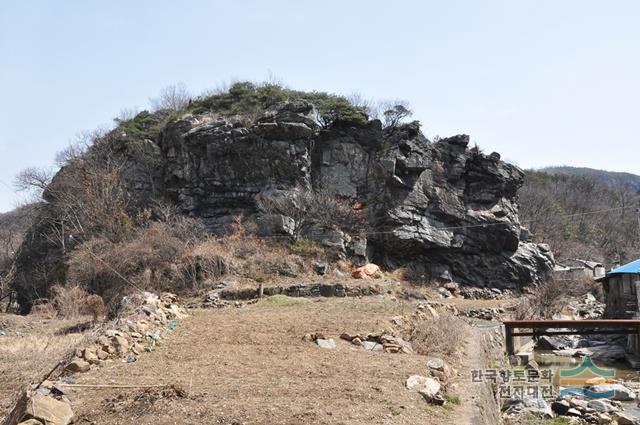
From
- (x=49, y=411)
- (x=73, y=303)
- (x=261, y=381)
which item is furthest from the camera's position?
(x=73, y=303)

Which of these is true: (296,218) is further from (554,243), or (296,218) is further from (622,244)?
(622,244)

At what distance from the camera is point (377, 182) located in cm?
3083

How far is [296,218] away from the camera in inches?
1066

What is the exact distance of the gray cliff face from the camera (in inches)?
1171

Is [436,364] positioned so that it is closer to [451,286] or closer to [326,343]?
[326,343]

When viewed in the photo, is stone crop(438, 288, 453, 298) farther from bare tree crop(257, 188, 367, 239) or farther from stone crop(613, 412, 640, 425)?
stone crop(613, 412, 640, 425)

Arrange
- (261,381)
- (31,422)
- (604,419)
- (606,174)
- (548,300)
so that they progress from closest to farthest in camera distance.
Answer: (31,422)
(261,381)
(604,419)
(548,300)
(606,174)

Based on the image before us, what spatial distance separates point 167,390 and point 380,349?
14.6ft

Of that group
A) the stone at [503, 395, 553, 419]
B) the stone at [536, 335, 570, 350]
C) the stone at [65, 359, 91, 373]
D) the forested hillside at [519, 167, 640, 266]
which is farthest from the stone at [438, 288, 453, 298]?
the stone at [65, 359, 91, 373]

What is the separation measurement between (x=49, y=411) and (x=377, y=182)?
85.7 feet

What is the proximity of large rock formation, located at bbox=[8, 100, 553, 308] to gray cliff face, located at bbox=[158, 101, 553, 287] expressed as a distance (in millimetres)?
59

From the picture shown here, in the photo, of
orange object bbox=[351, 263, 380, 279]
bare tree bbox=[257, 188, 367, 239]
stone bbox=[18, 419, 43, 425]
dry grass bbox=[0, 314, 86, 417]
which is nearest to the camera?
stone bbox=[18, 419, 43, 425]

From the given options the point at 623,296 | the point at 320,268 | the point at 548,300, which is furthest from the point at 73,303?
the point at 623,296

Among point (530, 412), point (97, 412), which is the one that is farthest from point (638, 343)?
point (97, 412)
